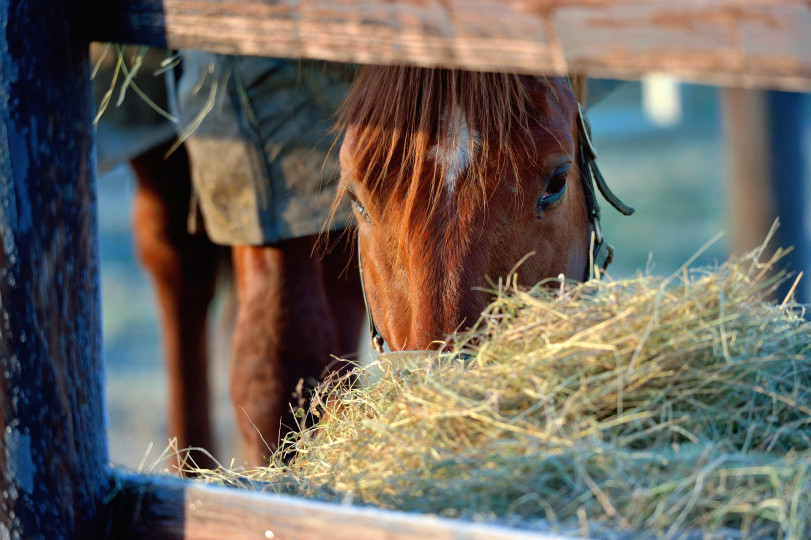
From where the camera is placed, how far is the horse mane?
1535mm

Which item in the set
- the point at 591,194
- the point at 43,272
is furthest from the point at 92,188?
the point at 591,194

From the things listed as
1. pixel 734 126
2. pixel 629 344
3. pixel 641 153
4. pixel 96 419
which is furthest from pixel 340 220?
pixel 641 153

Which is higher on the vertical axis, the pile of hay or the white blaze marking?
the white blaze marking

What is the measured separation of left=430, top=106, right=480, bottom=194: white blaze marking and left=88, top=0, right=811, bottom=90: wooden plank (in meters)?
0.54

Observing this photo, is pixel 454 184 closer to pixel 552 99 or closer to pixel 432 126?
pixel 432 126

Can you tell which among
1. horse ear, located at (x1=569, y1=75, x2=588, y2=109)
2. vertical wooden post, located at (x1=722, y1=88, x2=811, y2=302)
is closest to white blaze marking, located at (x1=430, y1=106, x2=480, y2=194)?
horse ear, located at (x1=569, y1=75, x2=588, y2=109)

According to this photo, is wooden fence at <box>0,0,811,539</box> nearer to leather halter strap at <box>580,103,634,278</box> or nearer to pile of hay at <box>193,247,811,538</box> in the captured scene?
pile of hay at <box>193,247,811,538</box>

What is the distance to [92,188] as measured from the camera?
1237mm

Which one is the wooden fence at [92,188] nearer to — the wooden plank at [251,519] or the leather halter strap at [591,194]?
the wooden plank at [251,519]

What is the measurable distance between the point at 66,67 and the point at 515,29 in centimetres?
66

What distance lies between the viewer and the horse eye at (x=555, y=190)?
63.5 inches

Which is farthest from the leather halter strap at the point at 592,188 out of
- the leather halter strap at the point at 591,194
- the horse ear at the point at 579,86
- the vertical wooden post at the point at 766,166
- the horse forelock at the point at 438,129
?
the vertical wooden post at the point at 766,166

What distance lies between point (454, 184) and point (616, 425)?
2.09ft

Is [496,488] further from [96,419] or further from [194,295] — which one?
[194,295]
